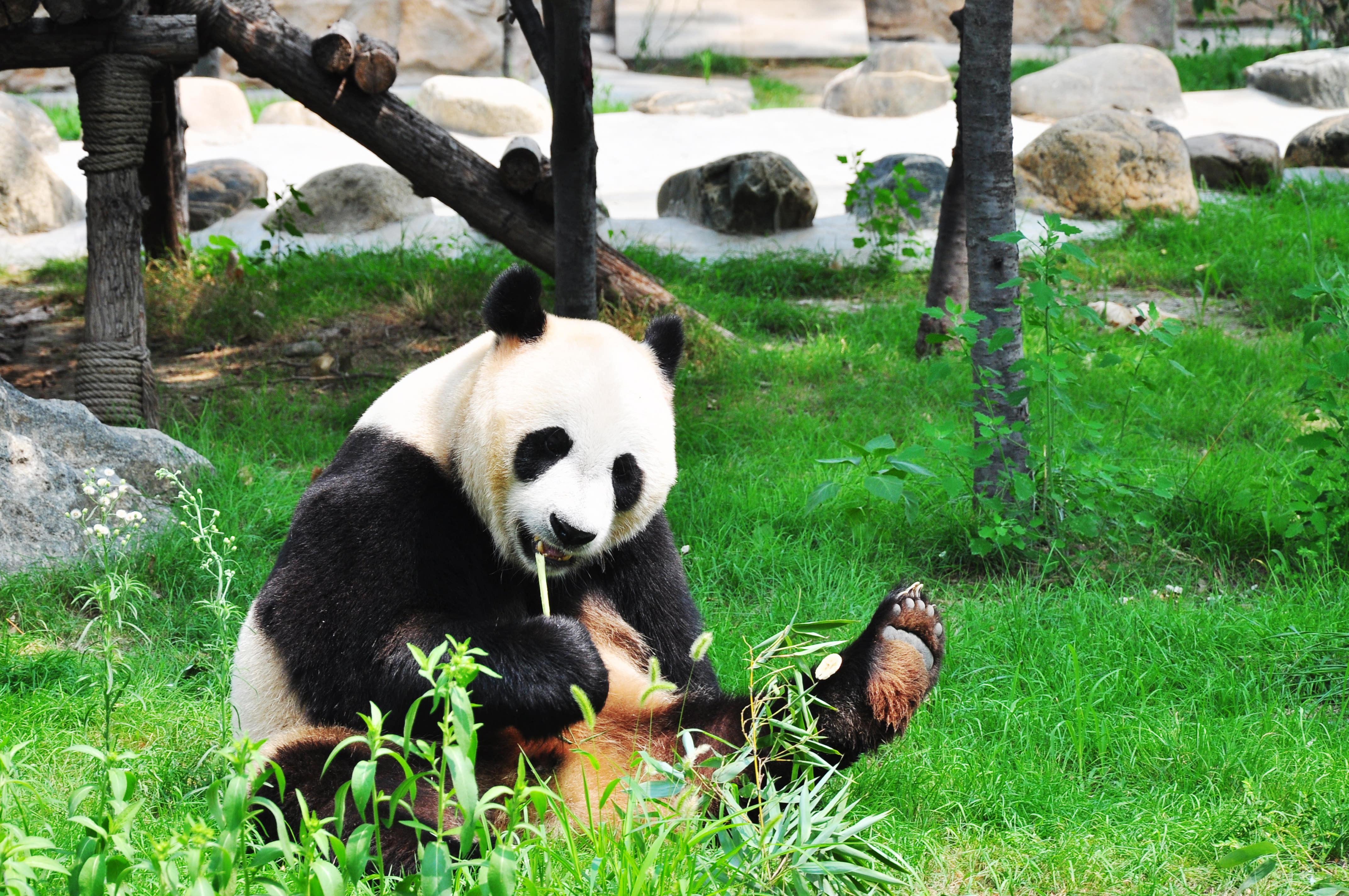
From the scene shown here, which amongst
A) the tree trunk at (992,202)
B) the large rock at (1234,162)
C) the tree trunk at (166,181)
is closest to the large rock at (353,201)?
the tree trunk at (166,181)

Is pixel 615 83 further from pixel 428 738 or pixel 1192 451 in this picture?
pixel 428 738

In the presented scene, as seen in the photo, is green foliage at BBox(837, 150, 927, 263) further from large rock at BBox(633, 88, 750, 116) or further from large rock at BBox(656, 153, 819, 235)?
large rock at BBox(633, 88, 750, 116)

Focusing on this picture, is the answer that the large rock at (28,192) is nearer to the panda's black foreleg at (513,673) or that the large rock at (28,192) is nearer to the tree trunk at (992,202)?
the tree trunk at (992,202)

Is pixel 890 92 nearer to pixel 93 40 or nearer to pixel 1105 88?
pixel 1105 88

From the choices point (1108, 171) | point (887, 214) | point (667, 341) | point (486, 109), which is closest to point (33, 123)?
point (486, 109)

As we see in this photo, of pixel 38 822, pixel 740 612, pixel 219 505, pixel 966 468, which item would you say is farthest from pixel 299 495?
pixel 966 468

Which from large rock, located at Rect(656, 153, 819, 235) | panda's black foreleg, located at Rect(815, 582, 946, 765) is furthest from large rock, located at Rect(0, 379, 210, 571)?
large rock, located at Rect(656, 153, 819, 235)

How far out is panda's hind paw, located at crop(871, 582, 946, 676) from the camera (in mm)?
2242

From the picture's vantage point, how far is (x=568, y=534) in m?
2.01

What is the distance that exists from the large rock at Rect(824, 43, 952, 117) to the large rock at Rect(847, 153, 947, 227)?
14.3ft

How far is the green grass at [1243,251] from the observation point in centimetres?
608

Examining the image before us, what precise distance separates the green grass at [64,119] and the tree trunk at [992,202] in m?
9.27

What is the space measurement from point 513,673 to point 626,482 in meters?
0.39

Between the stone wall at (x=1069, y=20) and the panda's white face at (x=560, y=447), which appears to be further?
the stone wall at (x=1069, y=20)
